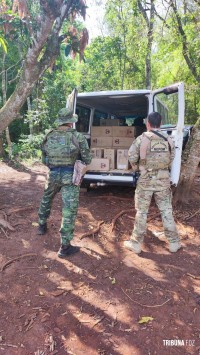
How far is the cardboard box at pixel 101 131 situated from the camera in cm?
611

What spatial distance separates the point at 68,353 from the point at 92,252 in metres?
1.63

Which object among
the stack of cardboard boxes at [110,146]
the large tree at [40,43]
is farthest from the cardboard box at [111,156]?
the large tree at [40,43]

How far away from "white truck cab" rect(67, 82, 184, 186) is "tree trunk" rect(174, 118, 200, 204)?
444 mm

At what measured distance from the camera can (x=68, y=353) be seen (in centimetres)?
215

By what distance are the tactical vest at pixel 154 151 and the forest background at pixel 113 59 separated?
7.74 feet

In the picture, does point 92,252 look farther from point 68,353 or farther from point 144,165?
point 68,353

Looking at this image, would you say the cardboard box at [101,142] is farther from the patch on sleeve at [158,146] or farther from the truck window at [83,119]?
the patch on sleeve at [158,146]

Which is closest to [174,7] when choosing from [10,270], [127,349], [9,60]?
[10,270]

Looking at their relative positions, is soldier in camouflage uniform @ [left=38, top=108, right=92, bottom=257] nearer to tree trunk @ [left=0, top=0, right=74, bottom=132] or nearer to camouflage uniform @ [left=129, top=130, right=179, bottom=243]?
camouflage uniform @ [left=129, top=130, right=179, bottom=243]

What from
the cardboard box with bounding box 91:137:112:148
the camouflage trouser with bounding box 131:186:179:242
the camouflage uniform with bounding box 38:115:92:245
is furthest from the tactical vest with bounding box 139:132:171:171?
the cardboard box with bounding box 91:137:112:148

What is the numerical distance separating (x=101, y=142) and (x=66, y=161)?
8.80ft

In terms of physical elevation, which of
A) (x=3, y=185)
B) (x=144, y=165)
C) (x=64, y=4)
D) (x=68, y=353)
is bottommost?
(x=68, y=353)

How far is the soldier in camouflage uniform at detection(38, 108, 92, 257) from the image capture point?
11.6 feet

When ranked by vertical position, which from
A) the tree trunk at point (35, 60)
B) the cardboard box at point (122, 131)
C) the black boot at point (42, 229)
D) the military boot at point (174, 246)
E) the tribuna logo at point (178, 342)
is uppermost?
the tree trunk at point (35, 60)
